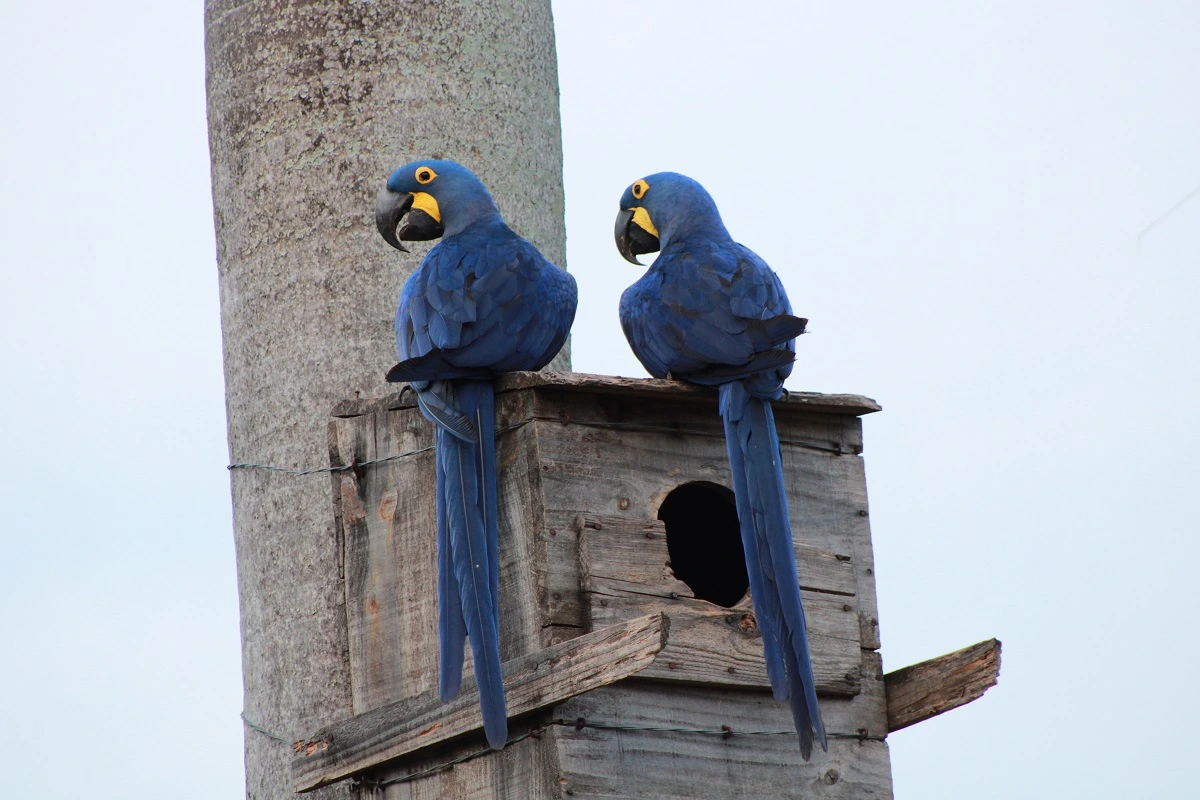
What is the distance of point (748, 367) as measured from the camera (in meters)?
3.63

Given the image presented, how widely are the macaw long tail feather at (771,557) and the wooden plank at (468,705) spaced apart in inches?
16.2

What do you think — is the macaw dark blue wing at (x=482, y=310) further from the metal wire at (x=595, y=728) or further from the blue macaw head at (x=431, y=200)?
the metal wire at (x=595, y=728)

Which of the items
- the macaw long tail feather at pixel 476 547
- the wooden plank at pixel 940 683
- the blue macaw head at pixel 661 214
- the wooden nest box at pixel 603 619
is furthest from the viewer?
the blue macaw head at pixel 661 214

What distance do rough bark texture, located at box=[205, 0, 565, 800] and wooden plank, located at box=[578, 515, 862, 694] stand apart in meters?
0.96

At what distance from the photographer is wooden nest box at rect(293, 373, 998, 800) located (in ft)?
11.8

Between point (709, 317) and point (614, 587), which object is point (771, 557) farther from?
point (709, 317)

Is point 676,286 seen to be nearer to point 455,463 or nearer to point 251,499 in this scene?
point 455,463

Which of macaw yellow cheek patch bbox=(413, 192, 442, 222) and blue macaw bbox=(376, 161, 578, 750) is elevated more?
macaw yellow cheek patch bbox=(413, 192, 442, 222)

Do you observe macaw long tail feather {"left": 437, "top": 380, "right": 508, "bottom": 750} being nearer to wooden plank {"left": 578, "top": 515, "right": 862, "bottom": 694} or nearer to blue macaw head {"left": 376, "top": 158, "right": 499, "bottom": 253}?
wooden plank {"left": 578, "top": 515, "right": 862, "bottom": 694}

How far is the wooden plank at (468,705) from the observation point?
3.24 metres

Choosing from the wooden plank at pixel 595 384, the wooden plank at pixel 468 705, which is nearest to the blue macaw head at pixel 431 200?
the wooden plank at pixel 595 384

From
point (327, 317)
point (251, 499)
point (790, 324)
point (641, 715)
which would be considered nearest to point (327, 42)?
point (327, 317)

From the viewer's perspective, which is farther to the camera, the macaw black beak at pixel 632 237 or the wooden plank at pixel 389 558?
the macaw black beak at pixel 632 237

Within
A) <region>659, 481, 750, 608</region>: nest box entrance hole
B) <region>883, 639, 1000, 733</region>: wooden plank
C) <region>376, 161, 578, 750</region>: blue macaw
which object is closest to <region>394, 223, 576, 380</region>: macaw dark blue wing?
<region>376, 161, 578, 750</region>: blue macaw
